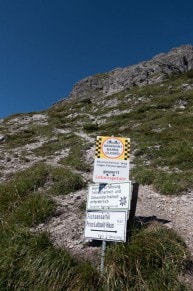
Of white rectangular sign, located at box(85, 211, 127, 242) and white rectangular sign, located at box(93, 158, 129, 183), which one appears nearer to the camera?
white rectangular sign, located at box(85, 211, 127, 242)

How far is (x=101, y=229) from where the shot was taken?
1030 cm

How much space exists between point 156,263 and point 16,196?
23.7ft

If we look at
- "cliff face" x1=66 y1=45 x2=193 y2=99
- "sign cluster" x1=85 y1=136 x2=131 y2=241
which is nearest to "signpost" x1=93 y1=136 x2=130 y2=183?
"sign cluster" x1=85 y1=136 x2=131 y2=241

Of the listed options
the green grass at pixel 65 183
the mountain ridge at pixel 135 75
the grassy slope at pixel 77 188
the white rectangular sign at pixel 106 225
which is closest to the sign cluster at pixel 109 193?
the white rectangular sign at pixel 106 225

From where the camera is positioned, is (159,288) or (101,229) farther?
(101,229)

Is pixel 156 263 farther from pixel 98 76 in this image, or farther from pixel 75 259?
pixel 98 76

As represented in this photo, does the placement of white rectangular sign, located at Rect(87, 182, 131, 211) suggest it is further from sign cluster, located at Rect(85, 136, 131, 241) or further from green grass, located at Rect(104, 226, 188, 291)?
green grass, located at Rect(104, 226, 188, 291)

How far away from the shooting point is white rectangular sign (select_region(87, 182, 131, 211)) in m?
10.3

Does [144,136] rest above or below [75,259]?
above

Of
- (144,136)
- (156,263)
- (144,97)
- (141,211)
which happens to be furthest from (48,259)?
(144,97)

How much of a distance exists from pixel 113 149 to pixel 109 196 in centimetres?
151

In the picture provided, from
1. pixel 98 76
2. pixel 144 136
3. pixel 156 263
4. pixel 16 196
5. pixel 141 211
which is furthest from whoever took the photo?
pixel 98 76

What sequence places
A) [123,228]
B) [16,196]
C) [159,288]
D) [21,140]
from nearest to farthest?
[159,288] → [123,228] → [16,196] → [21,140]

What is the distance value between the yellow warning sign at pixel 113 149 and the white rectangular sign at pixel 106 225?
1.77 metres
